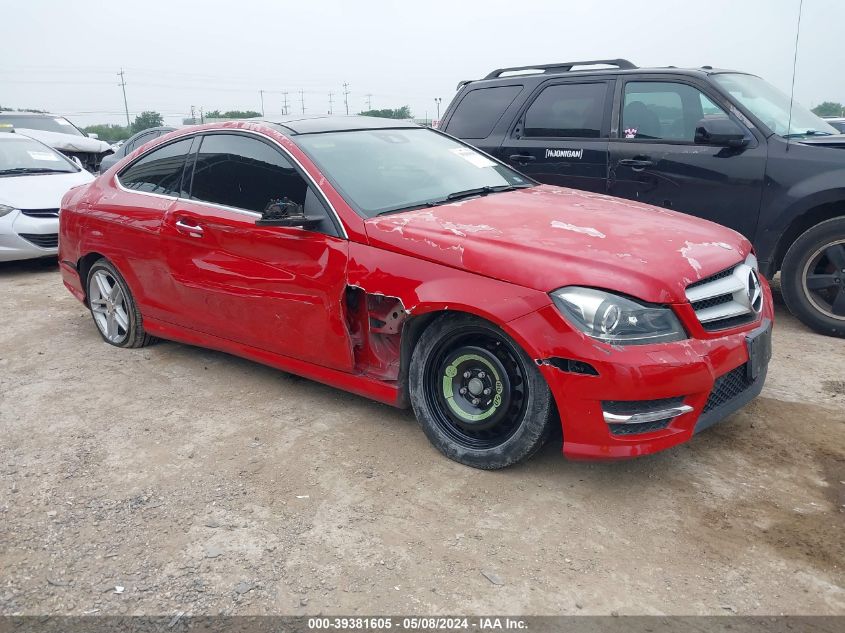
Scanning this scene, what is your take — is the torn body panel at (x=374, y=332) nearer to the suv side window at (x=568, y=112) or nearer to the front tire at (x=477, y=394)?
the front tire at (x=477, y=394)

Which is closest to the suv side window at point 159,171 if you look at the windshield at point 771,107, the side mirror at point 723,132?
the side mirror at point 723,132

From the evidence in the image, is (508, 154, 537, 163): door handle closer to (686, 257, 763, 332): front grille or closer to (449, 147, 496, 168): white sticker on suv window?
(449, 147, 496, 168): white sticker on suv window

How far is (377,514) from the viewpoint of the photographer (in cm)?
314

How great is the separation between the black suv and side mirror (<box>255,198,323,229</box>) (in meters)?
3.11

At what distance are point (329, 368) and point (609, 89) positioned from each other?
3719 millimetres

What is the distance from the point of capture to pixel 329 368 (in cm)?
396

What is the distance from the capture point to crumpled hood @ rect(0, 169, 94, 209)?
8266mm

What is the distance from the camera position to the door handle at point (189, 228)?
14.7ft

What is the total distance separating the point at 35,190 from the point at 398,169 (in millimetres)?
6098

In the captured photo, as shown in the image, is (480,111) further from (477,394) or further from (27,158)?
(27,158)

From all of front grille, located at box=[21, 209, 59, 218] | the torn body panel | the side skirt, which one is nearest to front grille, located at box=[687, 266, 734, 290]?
the torn body panel

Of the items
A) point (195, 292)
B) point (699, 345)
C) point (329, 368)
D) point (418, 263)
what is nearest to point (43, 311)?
point (195, 292)

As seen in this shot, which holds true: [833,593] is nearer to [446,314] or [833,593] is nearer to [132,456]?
[446,314]

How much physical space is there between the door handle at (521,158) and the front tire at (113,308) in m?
3.38
